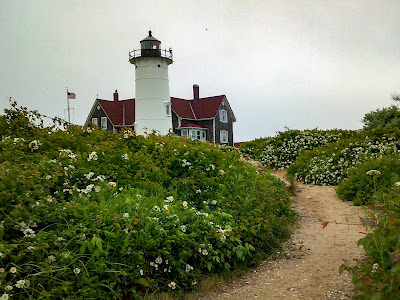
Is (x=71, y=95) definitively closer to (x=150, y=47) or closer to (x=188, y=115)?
(x=150, y=47)

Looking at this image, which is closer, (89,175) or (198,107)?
(89,175)

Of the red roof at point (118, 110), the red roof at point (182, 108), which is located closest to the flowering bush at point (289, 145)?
the red roof at point (182, 108)

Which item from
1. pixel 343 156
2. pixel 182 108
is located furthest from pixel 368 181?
pixel 182 108

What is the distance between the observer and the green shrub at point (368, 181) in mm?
10065

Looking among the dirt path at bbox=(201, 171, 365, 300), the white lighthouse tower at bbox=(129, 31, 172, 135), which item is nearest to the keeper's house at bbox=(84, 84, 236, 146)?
the white lighthouse tower at bbox=(129, 31, 172, 135)

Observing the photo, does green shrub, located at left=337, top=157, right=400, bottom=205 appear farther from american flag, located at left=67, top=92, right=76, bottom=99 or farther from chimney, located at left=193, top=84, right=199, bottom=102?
chimney, located at left=193, top=84, right=199, bottom=102

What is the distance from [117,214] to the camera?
5105 mm

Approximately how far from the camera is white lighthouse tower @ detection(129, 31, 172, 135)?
31.7 meters

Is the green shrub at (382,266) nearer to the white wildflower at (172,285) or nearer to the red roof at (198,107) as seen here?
the white wildflower at (172,285)

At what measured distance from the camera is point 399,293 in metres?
3.78

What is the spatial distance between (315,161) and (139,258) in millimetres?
12207

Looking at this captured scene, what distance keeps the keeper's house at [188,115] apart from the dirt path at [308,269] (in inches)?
1188

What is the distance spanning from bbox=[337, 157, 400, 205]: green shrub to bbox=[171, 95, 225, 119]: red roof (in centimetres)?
2822

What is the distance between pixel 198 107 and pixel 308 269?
35570mm
